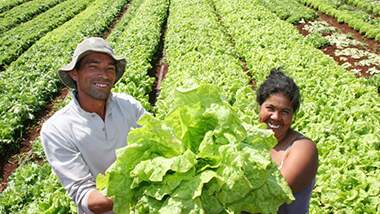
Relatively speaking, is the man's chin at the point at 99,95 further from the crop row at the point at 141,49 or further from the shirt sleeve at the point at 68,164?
the crop row at the point at 141,49

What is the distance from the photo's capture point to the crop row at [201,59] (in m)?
8.76

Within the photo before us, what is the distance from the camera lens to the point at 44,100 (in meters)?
12.4

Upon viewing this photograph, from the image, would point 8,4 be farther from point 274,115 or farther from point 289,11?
point 274,115

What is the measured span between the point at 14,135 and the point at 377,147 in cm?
780

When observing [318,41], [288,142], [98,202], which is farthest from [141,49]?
[98,202]

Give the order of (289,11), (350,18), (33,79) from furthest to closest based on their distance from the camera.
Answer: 1. (289,11)
2. (350,18)
3. (33,79)

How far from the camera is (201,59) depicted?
1158 cm

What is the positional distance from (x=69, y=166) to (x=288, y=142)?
1.60m

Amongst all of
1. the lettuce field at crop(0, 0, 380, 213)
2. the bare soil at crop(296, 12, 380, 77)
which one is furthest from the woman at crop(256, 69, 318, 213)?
the bare soil at crop(296, 12, 380, 77)

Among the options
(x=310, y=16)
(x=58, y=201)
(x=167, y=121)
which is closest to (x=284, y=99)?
(x=167, y=121)

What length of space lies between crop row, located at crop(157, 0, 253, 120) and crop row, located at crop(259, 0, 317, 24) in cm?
435

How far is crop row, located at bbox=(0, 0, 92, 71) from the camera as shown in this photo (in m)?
18.7

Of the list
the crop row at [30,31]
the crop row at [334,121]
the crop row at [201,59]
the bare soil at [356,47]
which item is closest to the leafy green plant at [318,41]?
the bare soil at [356,47]

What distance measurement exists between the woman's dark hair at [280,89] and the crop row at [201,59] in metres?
3.10
